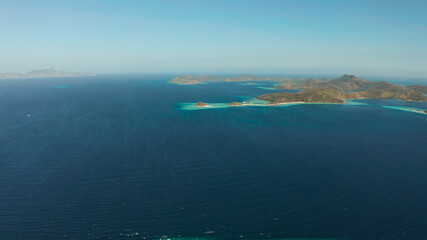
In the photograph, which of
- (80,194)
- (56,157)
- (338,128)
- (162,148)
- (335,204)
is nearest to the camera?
(335,204)

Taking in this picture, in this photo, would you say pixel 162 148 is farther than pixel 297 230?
Yes

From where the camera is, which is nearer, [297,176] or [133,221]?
[133,221]

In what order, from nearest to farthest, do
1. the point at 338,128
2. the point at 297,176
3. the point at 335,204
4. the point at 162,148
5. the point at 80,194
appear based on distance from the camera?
1. the point at 335,204
2. the point at 80,194
3. the point at 297,176
4. the point at 162,148
5. the point at 338,128

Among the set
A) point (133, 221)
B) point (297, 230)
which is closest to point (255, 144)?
point (297, 230)

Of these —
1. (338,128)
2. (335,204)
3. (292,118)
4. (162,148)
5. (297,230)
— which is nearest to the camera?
(297,230)

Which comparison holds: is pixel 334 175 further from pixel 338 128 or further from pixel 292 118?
pixel 292 118

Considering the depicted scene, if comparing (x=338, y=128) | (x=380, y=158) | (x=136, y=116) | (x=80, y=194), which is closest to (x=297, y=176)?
(x=380, y=158)

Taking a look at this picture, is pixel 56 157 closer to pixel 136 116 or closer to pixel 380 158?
pixel 136 116
